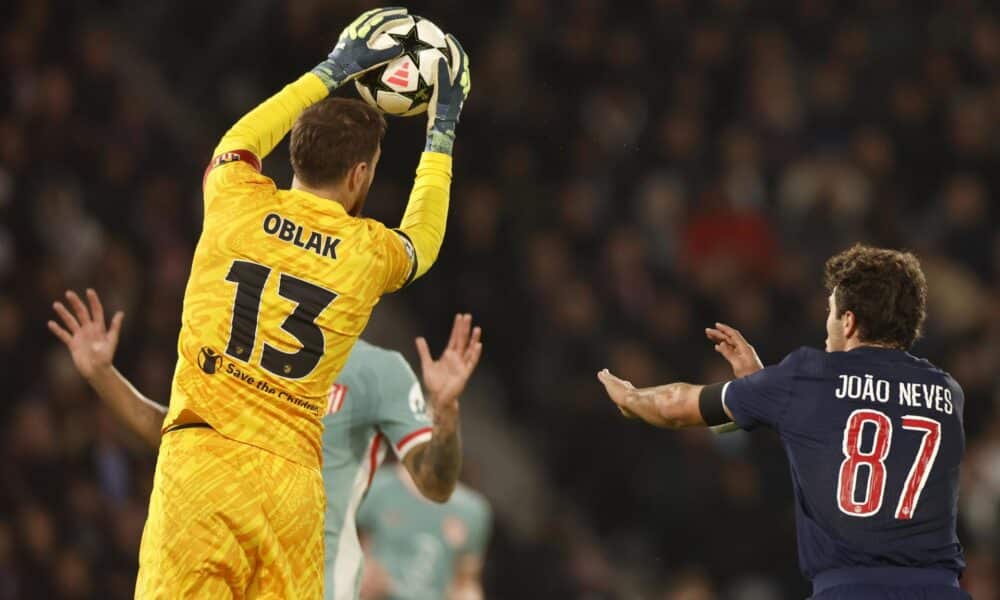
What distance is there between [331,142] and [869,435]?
6.13ft

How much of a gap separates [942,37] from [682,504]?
17.2 feet

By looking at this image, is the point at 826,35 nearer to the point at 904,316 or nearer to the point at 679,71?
the point at 679,71

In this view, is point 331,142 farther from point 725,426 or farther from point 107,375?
point 725,426

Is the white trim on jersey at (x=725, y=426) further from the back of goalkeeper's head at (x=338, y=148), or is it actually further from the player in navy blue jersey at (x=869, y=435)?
the back of goalkeeper's head at (x=338, y=148)

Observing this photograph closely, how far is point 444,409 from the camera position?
218 inches

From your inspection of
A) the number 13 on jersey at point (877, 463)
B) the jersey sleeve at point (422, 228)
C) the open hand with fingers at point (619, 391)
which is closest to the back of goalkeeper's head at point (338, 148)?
the jersey sleeve at point (422, 228)

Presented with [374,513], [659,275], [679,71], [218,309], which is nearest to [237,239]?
[218,309]

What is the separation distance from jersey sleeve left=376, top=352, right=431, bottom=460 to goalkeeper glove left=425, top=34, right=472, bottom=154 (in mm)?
990

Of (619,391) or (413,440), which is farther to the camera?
(413,440)

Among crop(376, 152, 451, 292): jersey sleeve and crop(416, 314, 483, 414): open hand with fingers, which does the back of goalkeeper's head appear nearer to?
crop(376, 152, 451, 292): jersey sleeve

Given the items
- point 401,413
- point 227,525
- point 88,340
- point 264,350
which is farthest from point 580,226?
point 227,525

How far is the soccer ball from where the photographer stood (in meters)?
5.50

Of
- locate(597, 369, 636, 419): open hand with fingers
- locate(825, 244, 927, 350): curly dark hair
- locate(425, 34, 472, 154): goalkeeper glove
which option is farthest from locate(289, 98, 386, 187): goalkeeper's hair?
locate(825, 244, 927, 350): curly dark hair

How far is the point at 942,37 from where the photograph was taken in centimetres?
1339
